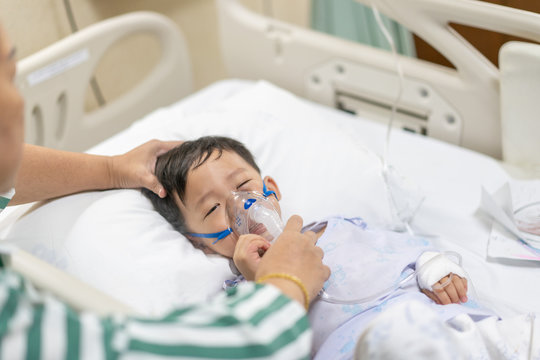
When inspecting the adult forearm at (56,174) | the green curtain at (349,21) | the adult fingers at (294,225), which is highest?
the adult forearm at (56,174)

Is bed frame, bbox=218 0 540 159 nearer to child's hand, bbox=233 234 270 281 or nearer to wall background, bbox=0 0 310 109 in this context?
wall background, bbox=0 0 310 109

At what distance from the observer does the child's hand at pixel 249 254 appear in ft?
3.73

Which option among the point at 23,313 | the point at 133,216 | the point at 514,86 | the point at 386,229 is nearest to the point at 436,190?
the point at 386,229

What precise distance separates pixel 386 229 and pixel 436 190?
0.27 m

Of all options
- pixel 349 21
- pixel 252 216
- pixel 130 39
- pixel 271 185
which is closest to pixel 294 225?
pixel 252 216

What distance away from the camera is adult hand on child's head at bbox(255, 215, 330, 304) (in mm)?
902

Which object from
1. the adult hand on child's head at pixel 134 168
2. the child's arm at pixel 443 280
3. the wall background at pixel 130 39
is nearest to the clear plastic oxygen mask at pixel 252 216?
the adult hand on child's head at pixel 134 168

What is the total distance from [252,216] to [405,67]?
0.93 metres

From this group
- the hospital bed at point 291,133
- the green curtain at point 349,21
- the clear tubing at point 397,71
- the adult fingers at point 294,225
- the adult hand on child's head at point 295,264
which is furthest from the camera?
the green curtain at point 349,21

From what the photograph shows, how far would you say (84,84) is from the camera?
2.00 metres

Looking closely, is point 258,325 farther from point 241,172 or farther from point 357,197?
point 357,197

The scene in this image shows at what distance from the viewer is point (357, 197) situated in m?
1.62

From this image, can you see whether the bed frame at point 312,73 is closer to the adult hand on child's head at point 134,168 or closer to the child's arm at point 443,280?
the adult hand on child's head at point 134,168

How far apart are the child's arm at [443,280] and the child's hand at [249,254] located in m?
0.39
